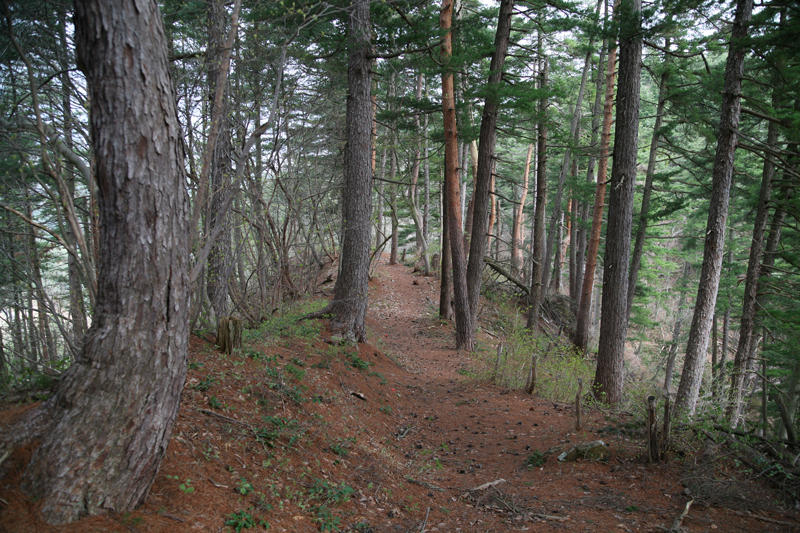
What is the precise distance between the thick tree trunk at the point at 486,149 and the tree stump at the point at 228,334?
23.6 feet

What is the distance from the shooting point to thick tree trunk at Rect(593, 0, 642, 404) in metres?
7.23

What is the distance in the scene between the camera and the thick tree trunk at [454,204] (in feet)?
A: 34.9

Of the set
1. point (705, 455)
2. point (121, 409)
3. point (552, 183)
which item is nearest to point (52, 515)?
point (121, 409)

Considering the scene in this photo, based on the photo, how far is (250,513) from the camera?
3.21m

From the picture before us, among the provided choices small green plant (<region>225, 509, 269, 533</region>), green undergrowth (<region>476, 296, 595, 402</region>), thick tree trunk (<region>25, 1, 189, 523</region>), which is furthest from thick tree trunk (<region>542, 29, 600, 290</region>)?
small green plant (<region>225, 509, 269, 533</region>)

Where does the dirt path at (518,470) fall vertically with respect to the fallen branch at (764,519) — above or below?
below

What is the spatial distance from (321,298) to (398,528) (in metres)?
9.70

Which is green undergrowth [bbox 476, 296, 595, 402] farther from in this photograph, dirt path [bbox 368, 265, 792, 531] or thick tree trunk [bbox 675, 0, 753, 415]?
thick tree trunk [bbox 675, 0, 753, 415]

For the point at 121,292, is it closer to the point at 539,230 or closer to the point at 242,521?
the point at 242,521

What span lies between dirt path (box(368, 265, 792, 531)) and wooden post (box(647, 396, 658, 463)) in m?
0.13

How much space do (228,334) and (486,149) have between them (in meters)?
7.98

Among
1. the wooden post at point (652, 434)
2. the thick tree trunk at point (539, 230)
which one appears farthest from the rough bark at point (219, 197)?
the thick tree trunk at point (539, 230)

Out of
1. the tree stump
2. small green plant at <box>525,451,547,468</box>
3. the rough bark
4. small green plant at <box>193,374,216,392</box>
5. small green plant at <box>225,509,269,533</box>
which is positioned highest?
the rough bark

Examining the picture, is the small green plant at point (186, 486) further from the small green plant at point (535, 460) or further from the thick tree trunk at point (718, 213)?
the thick tree trunk at point (718, 213)
